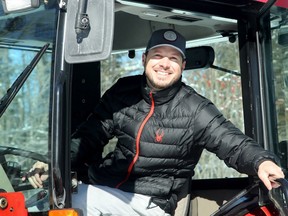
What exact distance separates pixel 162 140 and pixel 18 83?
2.82 ft

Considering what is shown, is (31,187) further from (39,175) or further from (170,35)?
(170,35)

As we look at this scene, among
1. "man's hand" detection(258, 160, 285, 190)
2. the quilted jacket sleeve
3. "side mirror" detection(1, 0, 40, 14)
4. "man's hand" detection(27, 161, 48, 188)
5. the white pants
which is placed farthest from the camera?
the white pants

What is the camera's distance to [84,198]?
11.5 ft

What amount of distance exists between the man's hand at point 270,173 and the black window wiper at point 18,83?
1095 mm

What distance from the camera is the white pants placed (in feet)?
11.7

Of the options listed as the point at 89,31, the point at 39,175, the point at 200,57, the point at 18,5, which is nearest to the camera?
the point at 89,31

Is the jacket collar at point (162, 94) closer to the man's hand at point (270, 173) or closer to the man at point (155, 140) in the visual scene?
the man at point (155, 140)

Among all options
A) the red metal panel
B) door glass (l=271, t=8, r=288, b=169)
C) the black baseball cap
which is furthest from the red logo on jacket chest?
the red metal panel

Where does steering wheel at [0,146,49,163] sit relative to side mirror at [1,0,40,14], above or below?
below

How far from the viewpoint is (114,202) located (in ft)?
12.0

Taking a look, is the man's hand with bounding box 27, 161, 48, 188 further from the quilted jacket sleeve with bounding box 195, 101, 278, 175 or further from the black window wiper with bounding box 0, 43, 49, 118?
the quilted jacket sleeve with bounding box 195, 101, 278, 175

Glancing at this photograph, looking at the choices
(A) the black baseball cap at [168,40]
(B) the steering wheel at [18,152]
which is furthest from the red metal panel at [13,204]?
(A) the black baseball cap at [168,40]

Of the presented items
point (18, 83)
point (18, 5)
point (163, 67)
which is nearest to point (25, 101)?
point (18, 83)

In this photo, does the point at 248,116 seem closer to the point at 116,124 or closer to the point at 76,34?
the point at 116,124
